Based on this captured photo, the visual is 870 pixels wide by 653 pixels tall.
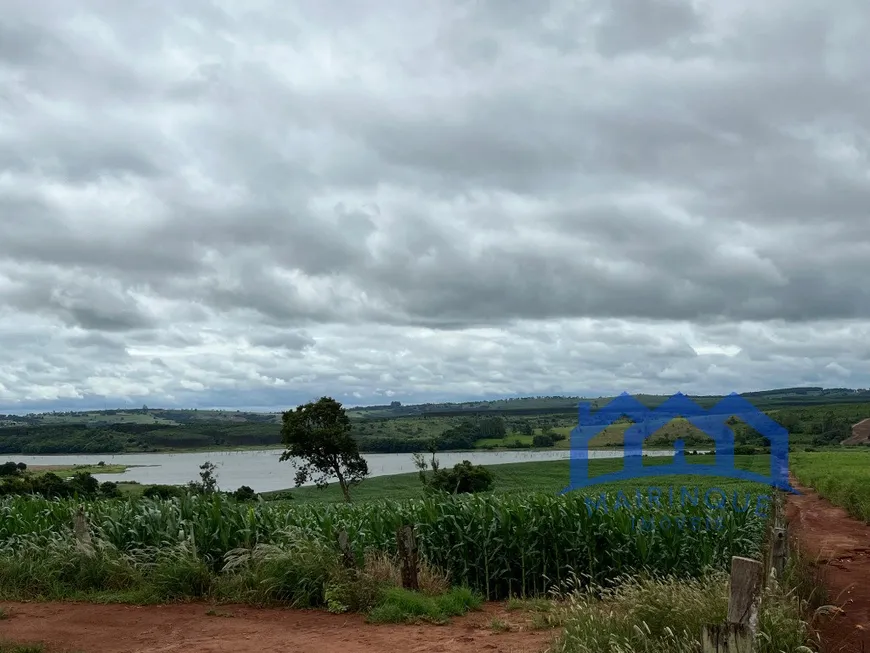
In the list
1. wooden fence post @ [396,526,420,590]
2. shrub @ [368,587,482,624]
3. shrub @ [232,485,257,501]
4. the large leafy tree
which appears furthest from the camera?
the large leafy tree

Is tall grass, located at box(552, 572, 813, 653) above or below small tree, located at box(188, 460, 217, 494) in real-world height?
above

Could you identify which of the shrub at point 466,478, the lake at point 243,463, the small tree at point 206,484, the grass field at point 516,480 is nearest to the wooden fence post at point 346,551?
the small tree at point 206,484

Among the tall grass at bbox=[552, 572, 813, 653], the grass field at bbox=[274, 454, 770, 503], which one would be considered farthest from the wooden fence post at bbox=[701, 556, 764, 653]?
the grass field at bbox=[274, 454, 770, 503]

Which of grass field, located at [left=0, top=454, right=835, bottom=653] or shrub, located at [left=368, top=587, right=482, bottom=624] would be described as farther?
grass field, located at [left=0, top=454, right=835, bottom=653]

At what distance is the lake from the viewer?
276ft

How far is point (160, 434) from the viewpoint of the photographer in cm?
15812

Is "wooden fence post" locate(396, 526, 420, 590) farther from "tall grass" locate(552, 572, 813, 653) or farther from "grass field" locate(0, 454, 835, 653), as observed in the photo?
"tall grass" locate(552, 572, 813, 653)

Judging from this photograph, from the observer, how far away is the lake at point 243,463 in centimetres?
8400

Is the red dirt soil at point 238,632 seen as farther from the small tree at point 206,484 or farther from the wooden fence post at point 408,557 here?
the small tree at point 206,484

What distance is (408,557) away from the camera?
1057cm

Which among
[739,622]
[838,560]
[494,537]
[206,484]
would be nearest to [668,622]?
[739,622]

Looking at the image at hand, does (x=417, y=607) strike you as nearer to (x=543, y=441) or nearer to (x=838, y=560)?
(x=838, y=560)

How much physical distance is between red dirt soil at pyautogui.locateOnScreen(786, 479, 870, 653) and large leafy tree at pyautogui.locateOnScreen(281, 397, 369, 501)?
24.5 metres

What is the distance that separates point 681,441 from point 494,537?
72022 millimetres
